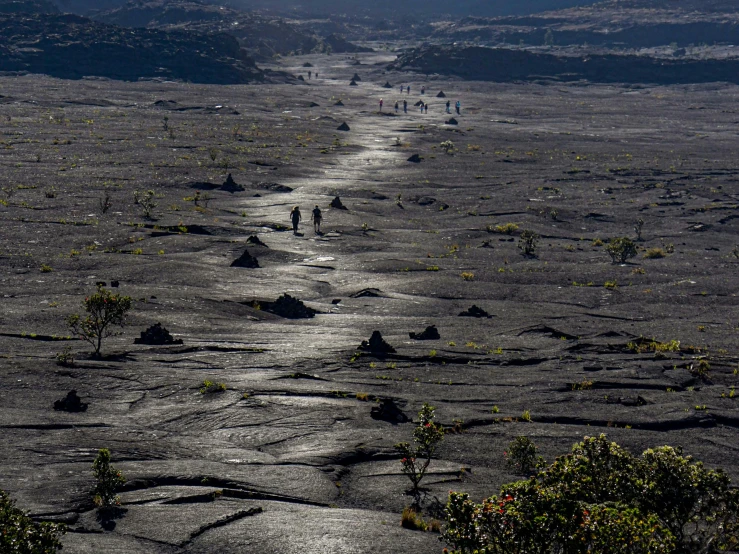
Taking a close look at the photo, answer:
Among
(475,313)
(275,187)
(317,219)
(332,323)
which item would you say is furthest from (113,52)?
(475,313)

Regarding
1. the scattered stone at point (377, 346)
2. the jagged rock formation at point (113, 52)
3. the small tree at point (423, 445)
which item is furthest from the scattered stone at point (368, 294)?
the jagged rock formation at point (113, 52)

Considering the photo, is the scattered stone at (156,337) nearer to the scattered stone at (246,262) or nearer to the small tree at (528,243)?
the scattered stone at (246,262)

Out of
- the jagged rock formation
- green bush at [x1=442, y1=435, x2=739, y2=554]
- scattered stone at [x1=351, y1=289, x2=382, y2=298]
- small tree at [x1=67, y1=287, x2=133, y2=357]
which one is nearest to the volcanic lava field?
scattered stone at [x1=351, y1=289, x2=382, y2=298]

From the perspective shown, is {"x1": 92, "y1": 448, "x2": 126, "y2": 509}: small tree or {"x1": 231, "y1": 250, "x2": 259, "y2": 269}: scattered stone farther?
{"x1": 231, "y1": 250, "x2": 259, "y2": 269}: scattered stone

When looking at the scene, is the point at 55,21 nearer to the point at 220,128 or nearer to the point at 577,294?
the point at 220,128

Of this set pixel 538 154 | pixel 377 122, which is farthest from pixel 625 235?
pixel 377 122

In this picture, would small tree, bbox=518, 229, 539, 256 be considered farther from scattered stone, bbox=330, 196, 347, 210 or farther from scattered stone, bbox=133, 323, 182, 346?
scattered stone, bbox=133, 323, 182, 346
